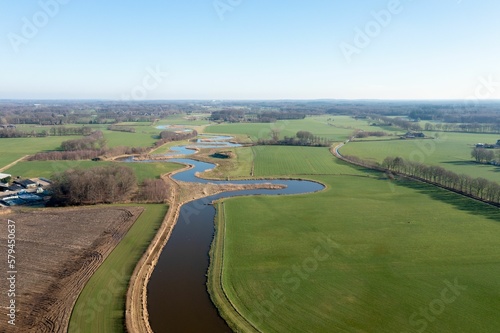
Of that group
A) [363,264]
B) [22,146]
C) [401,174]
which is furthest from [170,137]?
[363,264]

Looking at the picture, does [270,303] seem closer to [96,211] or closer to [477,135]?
[96,211]

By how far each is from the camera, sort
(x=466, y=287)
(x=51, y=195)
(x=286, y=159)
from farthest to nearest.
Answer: (x=286, y=159)
(x=51, y=195)
(x=466, y=287)

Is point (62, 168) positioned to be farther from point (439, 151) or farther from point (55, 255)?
point (439, 151)

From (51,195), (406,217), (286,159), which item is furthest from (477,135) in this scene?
(51,195)

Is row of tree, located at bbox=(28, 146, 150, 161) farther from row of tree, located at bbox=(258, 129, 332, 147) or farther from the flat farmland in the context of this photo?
row of tree, located at bbox=(258, 129, 332, 147)

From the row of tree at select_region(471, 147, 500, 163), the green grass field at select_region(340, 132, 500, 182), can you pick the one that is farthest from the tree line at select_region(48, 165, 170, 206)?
the row of tree at select_region(471, 147, 500, 163)

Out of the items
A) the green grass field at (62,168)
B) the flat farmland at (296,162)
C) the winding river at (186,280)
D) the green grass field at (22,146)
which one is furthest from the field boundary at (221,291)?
the green grass field at (22,146)

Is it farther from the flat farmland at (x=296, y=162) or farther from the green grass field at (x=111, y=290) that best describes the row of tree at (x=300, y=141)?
the green grass field at (x=111, y=290)

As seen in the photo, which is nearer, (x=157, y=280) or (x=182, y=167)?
(x=157, y=280)
